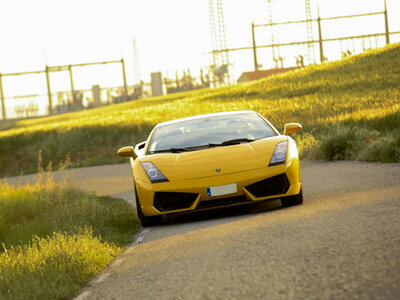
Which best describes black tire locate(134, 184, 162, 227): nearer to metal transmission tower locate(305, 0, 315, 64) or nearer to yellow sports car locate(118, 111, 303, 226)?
yellow sports car locate(118, 111, 303, 226)

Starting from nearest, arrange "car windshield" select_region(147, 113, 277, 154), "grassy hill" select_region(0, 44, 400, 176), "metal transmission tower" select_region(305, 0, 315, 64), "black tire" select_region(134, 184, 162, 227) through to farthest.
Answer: "black tire" select_region(134, 184, 162, 227) → "car windshield" select_region(147, 113, 277, 154) → "grassy hill" select_region(0, 44, 400, 176) → "metal transmission tower" select_region(305, 0, 315, 64)

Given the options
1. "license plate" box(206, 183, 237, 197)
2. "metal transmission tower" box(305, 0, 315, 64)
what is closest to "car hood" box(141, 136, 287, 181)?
"license plate" box(206, 183, 237, 197)

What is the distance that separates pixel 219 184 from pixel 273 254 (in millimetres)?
2722

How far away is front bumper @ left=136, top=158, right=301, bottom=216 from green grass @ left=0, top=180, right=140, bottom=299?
0.57m

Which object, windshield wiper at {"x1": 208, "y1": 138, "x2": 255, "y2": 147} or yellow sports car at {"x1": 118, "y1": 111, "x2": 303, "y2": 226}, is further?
windshield wiper at {"x1": 208, "y1": 138, "x2": 255, "y2": 147}

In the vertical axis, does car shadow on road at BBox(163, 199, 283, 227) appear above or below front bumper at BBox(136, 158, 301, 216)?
below

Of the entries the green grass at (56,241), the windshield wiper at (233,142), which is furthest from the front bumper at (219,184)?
the windshield wiper at (233,142)

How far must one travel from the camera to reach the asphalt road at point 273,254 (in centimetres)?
495

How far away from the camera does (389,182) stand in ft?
33.5

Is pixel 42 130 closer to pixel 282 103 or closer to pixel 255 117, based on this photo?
pixel 282 103

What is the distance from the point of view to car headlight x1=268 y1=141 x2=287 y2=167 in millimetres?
8945

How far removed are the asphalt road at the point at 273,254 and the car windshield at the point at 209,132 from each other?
910mm

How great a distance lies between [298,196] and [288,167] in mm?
412

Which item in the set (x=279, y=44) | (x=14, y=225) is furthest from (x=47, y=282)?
(x=279, y=44)
